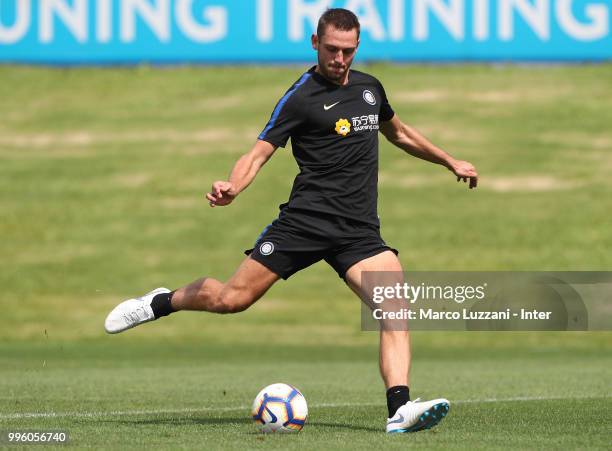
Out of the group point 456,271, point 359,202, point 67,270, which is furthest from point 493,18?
point 359,202

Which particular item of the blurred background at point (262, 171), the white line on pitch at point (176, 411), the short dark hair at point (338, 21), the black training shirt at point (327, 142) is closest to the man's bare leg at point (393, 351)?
the black training shirt at point (327, 142)

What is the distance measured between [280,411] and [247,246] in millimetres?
16516

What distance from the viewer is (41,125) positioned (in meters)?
30.9

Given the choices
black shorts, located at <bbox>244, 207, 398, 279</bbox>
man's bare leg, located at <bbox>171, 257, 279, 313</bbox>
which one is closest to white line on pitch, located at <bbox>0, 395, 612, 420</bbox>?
man's bare leg, located at <bbox>171, 257, 279, 313</bbox>

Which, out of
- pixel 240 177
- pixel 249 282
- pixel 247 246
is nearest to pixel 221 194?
pixel 240 177

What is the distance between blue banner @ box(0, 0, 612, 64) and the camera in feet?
86.3

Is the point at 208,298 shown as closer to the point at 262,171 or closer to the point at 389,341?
the point at 389,341

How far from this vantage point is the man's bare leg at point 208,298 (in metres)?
8.71

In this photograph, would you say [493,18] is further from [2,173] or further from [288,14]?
[2,173]

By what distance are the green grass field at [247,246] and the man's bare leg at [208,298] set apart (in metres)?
0.75

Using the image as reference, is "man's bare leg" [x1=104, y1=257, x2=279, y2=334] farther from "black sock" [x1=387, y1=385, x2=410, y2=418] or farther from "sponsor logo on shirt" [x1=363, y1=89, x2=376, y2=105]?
"sponsor logo on shirt" [x1=363, y1=89, x2=376, y2=105]

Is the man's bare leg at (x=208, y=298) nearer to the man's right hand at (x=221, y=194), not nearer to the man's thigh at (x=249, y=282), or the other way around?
the man's thigh at (x=249, y=282)

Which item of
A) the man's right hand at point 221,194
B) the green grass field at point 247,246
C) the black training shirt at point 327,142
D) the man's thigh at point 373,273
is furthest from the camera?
the green grass field at point 247,246

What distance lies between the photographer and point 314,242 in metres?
8.64
